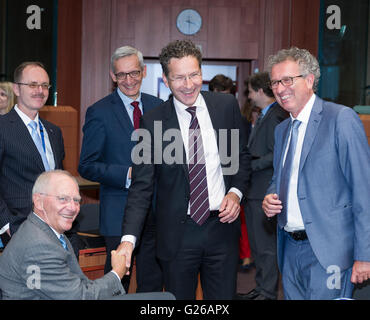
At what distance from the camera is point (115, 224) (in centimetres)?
304

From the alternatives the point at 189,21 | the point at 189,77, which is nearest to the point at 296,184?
the point at 189,77

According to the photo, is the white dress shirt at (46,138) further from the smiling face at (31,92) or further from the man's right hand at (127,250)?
A: the man's right hand at (127,250)

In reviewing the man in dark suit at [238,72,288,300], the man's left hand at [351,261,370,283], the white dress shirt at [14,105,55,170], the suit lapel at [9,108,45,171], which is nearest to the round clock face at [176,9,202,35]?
the man in dark suit at [238,72,288,300]

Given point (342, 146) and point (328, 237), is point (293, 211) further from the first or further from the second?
point (342, 146)

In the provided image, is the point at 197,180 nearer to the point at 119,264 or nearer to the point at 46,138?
the point at 119,264

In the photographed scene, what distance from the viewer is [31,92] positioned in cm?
293

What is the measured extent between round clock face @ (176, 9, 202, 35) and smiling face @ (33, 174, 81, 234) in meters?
6.55

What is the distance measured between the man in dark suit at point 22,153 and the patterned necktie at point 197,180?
0.87 meters

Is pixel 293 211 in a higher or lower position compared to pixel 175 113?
lower

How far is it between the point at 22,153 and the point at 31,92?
358mm

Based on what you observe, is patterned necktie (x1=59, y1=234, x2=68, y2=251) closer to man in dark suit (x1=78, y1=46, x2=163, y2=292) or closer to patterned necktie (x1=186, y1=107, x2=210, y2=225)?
patterned necktie (x1=186, y1=107, x2=210, y2=225)

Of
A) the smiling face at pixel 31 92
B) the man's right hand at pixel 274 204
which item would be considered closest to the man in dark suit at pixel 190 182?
the man's right hand at pixel 274 204

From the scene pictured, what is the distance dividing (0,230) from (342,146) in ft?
5.71

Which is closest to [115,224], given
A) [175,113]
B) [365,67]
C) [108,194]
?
[108,194]
